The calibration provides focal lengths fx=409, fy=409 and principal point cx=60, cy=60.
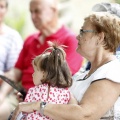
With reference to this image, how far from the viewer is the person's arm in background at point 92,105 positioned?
7.16ft

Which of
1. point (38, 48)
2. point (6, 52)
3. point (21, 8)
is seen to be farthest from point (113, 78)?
point (21, 8)

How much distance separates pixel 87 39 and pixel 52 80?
12.8 inches

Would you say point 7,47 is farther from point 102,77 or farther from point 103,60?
point 102,77

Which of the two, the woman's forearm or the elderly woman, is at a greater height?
the elderly woman

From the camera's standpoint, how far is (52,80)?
229 centimetres

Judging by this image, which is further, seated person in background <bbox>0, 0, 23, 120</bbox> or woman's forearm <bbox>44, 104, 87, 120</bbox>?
seated person in background <bbox>0, 0, 23, 120</bbox>

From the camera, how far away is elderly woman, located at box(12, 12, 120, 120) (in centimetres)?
219

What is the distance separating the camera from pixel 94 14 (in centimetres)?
236

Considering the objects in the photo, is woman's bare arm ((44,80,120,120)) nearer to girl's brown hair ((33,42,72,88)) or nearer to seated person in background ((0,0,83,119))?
girl's brown hair ((33,42,72,88))

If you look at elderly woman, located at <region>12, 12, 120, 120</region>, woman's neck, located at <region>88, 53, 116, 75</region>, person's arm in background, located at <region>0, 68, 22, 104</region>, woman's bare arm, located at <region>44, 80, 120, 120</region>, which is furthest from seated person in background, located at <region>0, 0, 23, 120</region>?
woman's bare arm, located at <region>44, 80, 120, 120</region>

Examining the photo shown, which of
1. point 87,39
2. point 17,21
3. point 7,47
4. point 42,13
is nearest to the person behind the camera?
point 87,39

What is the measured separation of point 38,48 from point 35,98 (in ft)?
4.11

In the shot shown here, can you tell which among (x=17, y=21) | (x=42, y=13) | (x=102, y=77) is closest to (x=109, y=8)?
(x=102, y=77)

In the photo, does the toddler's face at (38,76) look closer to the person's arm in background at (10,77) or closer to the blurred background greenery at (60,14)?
the person's arm in background at (10,77)
